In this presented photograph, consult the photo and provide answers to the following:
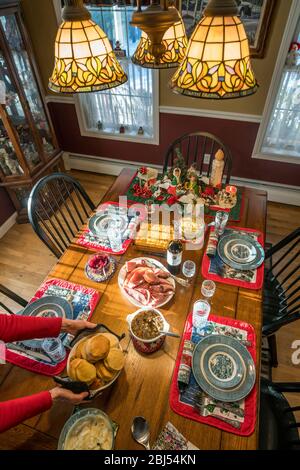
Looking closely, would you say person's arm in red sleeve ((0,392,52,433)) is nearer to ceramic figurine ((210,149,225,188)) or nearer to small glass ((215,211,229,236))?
small glass ((215,211,229,236))

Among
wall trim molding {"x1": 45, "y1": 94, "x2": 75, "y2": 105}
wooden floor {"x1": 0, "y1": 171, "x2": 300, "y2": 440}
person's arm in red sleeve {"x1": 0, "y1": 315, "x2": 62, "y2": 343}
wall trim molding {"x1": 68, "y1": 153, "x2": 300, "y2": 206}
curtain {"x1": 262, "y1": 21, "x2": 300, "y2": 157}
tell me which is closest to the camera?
person's arm in red sleeve {"x1": 0, "y1": 315, "x2": 62, "y2": 343}

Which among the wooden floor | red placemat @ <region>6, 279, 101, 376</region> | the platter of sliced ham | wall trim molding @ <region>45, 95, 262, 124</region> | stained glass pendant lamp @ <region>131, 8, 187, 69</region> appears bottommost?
the wooden floor

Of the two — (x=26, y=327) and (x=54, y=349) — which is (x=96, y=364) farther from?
(x=26, y=327)

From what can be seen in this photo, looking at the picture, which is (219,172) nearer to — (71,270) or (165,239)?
(165,239)

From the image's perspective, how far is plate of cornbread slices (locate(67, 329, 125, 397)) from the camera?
3.34 feet

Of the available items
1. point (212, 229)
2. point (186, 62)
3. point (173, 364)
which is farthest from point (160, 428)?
point (186, 62)

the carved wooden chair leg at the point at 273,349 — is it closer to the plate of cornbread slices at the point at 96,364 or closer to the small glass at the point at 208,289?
the small glass at the point at 208,289

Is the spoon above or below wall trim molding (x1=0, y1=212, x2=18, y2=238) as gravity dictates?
above

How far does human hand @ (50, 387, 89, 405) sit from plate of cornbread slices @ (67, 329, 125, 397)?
0.04 meters

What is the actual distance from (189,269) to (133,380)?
1.98 feet

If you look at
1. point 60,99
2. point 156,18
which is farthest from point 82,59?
point 60,99

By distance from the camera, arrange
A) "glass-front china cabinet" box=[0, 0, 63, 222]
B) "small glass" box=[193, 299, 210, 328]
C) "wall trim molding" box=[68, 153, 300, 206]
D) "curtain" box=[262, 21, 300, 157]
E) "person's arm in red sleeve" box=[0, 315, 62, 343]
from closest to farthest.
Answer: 1. "person's arm in red sleeve" box=[0, 315, 62, 343]
2. "small glass" box=[193, 299, 210, 328]
3. "glass-front china cabinet" box=[0, 0, 63, 222]
4. "curtain" box=[262, 21, 300, 157]
5. "wall trim molding" box=[68, 153, 300, 206]

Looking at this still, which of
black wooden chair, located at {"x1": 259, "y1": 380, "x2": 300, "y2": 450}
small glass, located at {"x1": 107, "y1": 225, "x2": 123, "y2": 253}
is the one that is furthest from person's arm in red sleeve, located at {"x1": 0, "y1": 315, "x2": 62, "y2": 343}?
black wooden chair, located at {"x1": 259, "y1": 380, "x2": 300, "y2": 450}

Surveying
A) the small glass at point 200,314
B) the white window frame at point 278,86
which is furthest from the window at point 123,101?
the small glass at point 200,314
